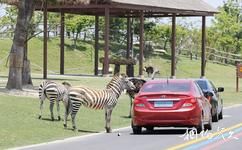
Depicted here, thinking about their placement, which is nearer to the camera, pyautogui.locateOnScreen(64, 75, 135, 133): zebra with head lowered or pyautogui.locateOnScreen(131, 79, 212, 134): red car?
pyautogui.locateOnScreen(131, 79, 212, 134): red car

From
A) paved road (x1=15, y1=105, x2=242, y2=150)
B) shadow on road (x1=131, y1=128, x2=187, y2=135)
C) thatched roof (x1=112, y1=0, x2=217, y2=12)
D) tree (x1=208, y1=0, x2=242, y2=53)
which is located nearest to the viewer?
paved road (x1=15, y1=105, x2=242, y2=150)

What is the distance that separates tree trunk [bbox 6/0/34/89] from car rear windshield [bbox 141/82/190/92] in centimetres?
1294

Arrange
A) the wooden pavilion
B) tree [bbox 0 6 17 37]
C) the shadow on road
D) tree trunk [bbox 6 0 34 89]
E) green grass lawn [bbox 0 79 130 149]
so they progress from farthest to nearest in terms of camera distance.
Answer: tree [bbox 0 6 17 37]
the wooden pavilion
tree trunk [bbox 6 0 34 89]
the shadow on road
green grass lawn [bbox 0 79 130 149]

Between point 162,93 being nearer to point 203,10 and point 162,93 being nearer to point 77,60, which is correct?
point 203,10

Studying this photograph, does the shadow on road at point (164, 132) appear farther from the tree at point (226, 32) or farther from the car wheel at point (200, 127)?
the tree at point (226, 32)

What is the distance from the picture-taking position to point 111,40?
81.7m

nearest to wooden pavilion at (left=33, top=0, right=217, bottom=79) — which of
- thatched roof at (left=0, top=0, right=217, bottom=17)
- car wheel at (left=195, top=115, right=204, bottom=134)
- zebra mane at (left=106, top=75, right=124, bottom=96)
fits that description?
thatched roof at (left=0, top=0, right=217, bottom=17)

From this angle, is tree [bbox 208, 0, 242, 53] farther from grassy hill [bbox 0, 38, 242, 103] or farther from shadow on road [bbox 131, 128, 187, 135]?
shadow on road [bbox 131, 128, 187, 135]

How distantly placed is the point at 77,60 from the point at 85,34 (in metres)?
11.5

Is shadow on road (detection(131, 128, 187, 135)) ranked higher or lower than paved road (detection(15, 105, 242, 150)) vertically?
lower

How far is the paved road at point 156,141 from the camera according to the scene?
57.8ft

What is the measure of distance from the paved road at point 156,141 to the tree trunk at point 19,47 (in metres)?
11.7

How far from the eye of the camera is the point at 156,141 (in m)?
19.2

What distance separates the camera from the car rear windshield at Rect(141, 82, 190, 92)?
70.8 feet
